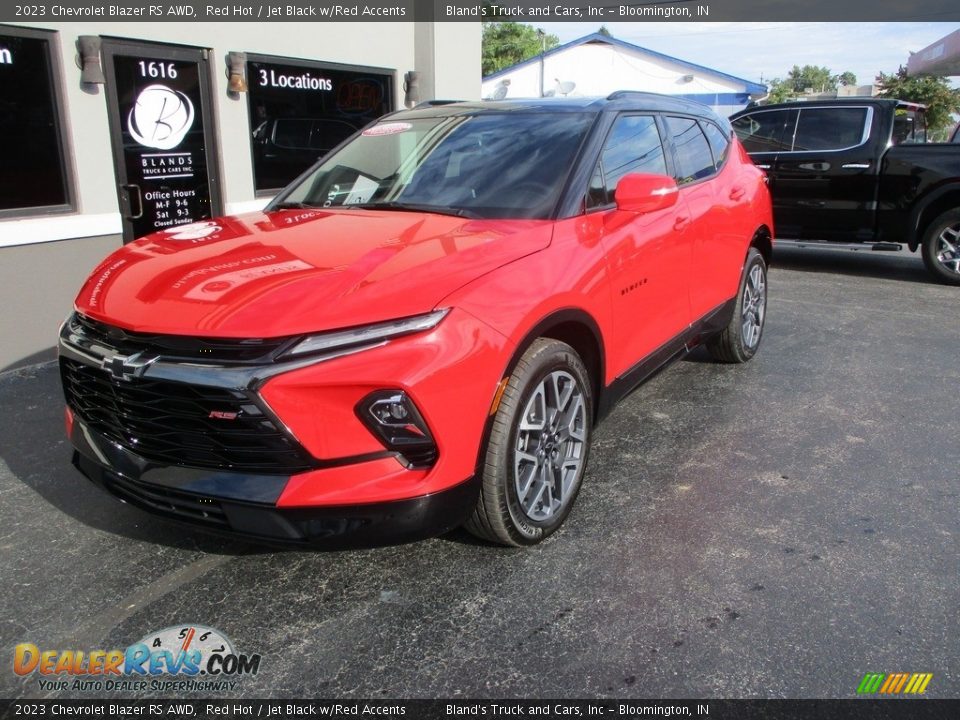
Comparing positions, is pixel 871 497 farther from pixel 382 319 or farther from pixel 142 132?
pixel 142 132

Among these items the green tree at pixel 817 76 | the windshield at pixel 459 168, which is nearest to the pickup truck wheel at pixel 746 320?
the windshield at pixel 459 168

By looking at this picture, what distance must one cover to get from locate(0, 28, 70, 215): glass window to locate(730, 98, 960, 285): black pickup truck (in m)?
7.58

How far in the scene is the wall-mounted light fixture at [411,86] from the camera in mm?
8969

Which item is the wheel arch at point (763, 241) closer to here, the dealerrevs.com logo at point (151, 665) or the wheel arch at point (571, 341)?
the wheel arch at point (571, 341)

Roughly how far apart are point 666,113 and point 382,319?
2707 millimetres

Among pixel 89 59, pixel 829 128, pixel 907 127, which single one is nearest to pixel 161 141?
pixel 89 59

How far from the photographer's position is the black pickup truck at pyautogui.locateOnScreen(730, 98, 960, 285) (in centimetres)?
839

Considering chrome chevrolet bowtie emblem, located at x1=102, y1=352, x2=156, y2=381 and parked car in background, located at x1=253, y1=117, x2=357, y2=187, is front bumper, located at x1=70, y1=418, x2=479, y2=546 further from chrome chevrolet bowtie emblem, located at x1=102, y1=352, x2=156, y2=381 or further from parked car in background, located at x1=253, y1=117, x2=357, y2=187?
parked car in background, located at x1=253, y1=117, x2=357, y2=187

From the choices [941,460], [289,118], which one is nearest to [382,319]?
[941,460]

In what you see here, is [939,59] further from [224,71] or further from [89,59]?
[89,59]

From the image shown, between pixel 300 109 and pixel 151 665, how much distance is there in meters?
6.45

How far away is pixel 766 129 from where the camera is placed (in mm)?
9703

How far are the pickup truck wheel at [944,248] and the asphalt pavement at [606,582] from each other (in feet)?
15.8

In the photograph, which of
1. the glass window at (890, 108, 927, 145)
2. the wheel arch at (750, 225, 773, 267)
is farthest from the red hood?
the glass window at (890, 108, 927, 145)
